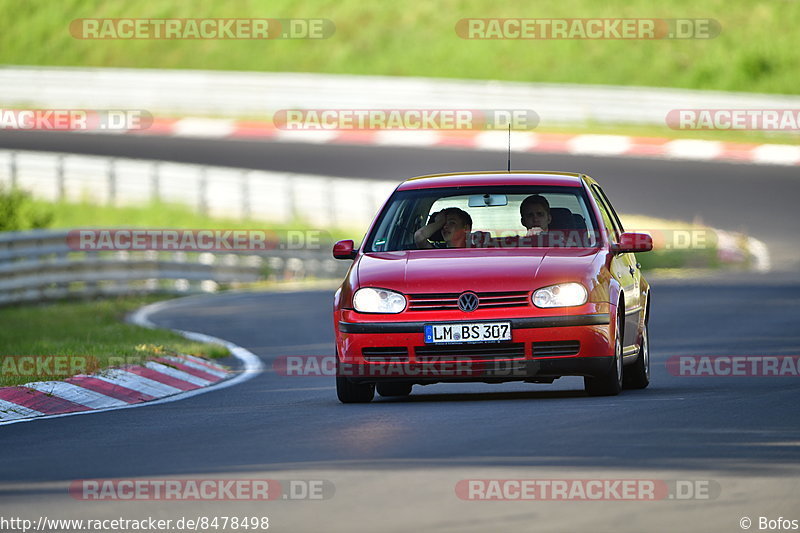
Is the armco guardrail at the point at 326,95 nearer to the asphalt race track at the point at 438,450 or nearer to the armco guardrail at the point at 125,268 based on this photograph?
the armco guardrail at the point at 125,268

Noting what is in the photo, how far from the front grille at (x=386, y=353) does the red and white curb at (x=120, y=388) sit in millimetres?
1844

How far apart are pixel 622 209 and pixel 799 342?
61.2 feet

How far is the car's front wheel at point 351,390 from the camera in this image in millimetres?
11406

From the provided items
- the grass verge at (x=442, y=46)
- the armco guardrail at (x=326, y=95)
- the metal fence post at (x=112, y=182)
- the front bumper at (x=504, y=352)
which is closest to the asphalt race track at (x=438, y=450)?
the front bumper at (x=504, y=352)

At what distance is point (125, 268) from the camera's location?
27.0 meters

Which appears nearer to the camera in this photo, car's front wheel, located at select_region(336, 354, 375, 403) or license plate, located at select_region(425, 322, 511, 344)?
license plate, located at select_region(425, 322, 511, 344)

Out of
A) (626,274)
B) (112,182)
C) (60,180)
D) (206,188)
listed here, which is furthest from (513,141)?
(626,274)

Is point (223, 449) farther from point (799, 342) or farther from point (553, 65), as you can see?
point (553, 65)

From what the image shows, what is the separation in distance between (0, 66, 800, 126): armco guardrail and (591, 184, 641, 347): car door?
29.3 metres

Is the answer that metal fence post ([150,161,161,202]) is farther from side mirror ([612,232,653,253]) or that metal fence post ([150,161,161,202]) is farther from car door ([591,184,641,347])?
side mirror ([612,232,653,253])

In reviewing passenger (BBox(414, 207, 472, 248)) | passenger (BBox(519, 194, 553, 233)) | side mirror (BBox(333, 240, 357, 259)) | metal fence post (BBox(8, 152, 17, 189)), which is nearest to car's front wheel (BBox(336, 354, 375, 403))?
side mirror (BBox(333, 240, 357, 259))

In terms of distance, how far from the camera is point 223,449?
8.93m

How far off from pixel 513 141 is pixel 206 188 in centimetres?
1082

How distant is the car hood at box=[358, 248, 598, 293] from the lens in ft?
35.9
